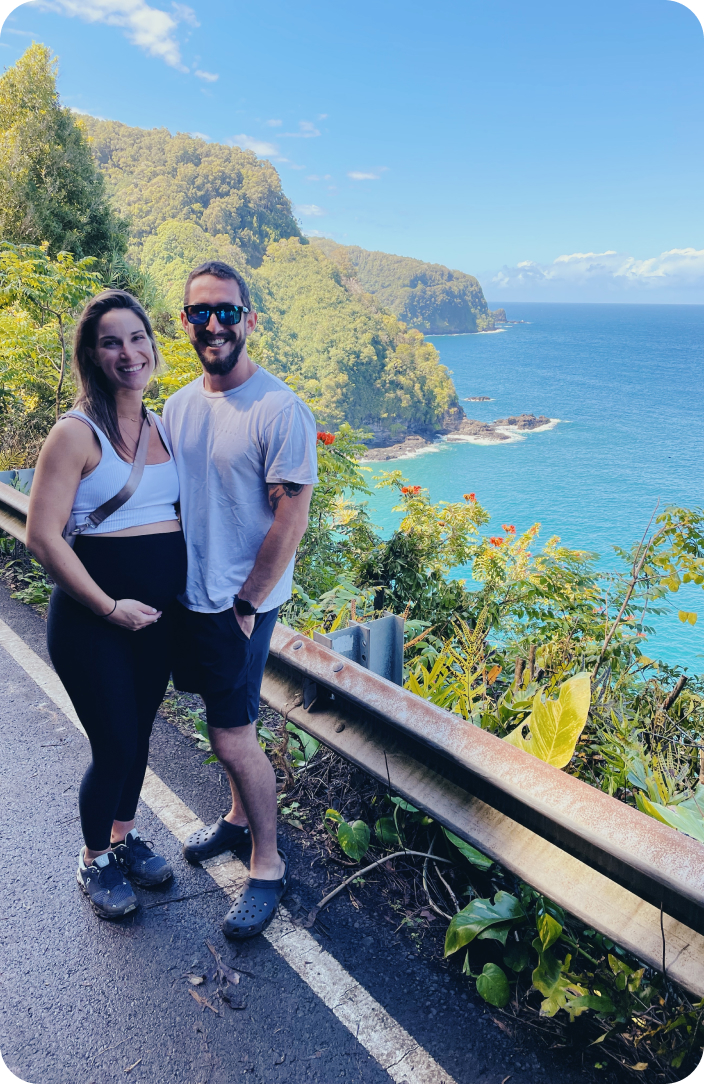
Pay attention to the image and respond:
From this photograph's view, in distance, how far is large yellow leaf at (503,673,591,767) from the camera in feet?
7.17

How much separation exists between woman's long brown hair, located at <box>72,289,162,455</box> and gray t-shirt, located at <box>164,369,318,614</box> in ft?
0.71

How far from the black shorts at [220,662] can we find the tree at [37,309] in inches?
226

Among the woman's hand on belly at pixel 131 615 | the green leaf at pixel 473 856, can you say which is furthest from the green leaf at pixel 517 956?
the woman's hand on belly at pixel 131 615

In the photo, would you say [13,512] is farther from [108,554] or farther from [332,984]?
[332,984]

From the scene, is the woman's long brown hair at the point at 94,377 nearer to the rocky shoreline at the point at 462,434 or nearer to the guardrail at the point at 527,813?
the guardrail at the point at 527,813

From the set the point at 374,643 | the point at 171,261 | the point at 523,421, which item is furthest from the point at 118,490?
the point at 523,421

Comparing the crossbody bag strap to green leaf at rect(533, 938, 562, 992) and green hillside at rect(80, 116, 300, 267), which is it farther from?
green hillside at rect(80, 116, 300, 267)

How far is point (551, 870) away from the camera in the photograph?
1.73 metres

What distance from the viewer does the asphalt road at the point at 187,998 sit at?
1.65 m

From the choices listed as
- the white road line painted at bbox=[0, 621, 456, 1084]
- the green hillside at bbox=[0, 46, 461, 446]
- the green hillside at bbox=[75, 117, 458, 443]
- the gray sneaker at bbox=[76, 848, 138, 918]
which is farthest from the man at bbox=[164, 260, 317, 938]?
the green hillside at bbox=[75, 117, 458, 443]

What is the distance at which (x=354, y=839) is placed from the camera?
7.64 ft

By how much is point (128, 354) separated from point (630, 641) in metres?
3.49

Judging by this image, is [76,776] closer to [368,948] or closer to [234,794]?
[234,794]

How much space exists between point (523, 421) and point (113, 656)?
378ft
